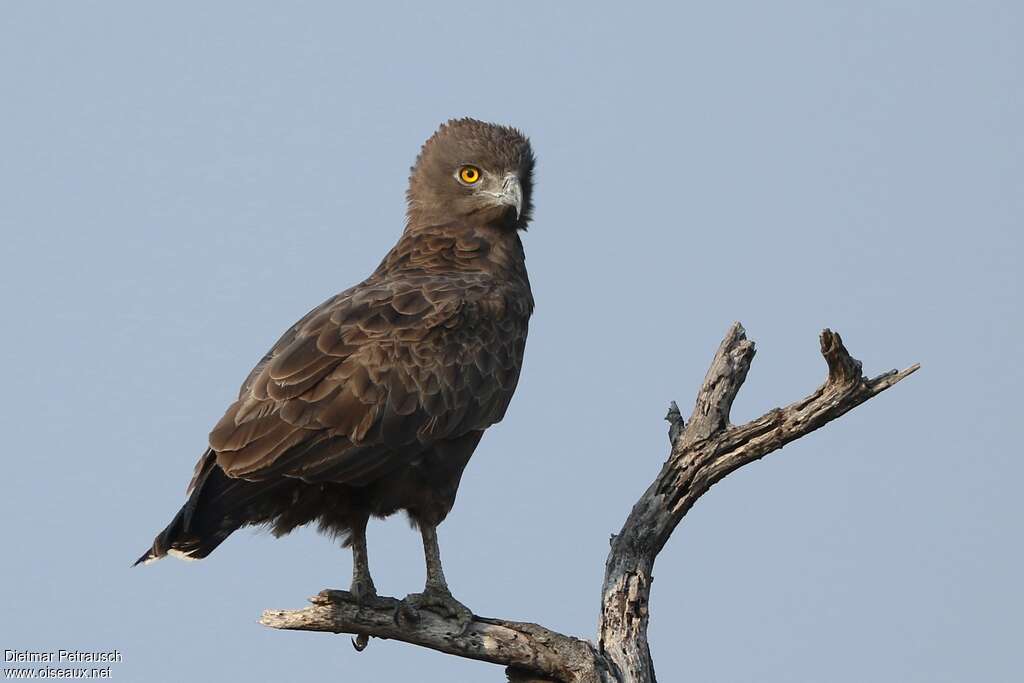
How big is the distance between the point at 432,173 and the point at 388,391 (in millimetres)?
2996

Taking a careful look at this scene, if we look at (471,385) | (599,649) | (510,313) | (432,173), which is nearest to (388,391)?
(471,385)

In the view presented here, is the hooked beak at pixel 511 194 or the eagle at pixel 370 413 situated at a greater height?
the hooked beak at pixel 511 194

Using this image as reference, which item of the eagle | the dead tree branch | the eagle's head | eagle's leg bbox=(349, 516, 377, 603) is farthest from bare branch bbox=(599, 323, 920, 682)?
the eagle's head

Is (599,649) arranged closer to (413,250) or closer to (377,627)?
(377,627)

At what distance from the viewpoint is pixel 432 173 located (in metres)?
12.7

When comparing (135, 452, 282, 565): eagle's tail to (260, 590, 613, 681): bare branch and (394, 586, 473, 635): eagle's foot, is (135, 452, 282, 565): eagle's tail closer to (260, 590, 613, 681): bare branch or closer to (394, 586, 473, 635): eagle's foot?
(260, 590, 613, 681): bare branch

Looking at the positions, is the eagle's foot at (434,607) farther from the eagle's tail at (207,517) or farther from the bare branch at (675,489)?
the eagle's tail at (207,517)

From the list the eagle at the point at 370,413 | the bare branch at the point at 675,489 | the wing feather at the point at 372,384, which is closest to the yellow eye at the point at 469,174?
the eagle at the point at 370,413

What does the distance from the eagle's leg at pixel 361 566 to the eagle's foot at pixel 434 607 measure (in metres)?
0.22

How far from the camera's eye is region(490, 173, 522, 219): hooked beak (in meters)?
12.2

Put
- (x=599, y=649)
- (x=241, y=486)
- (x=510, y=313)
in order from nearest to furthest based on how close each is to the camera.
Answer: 1. (x=241, y=486)
2. (x=599, y=649)
3. (x=510, y=313)

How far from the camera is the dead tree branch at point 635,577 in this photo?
989cm

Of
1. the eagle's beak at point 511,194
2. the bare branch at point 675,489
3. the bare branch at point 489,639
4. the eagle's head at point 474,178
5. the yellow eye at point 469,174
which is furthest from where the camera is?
the yellow eye at point 469,174

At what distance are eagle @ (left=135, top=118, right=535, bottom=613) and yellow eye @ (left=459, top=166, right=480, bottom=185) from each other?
30.4 inches
